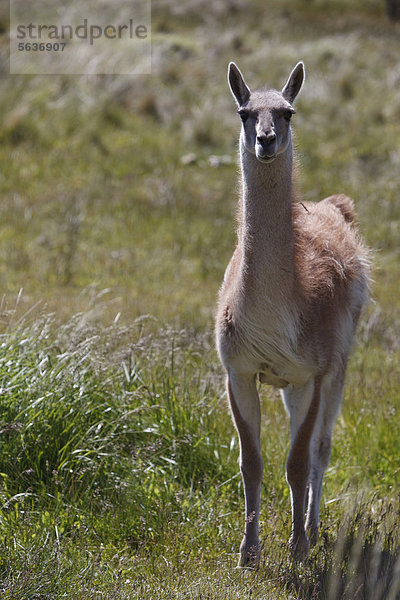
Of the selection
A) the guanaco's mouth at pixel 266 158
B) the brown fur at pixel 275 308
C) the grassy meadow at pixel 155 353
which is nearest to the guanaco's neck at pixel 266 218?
the brown fur at pixel 275 308

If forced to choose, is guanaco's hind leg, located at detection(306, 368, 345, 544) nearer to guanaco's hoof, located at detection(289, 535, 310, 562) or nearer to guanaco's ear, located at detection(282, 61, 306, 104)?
guanaco's hoof, located at detection(289, 535, 310, 562)

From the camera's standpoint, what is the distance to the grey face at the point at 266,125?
3.77m

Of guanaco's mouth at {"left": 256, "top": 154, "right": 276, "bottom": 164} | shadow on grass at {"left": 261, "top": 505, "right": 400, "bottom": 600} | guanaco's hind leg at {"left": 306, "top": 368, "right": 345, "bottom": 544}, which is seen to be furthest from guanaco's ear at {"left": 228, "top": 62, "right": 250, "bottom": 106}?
shadow on grass at {"left": 261, "top": 505, "right": 400, "bottom": 600}

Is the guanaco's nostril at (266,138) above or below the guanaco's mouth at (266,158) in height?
above

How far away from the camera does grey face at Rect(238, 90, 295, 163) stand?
377 centimetres

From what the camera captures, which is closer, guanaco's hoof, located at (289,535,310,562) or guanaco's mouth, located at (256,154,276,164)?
guanaco's mouth, located at (256,154,276,164)

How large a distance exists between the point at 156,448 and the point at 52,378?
0.73 metres

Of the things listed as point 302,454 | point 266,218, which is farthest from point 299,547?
point 266,218

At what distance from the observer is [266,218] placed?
4.06 m

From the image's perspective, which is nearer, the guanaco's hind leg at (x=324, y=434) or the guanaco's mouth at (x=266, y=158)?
the guanaco's mouth at (x=266, y=158)

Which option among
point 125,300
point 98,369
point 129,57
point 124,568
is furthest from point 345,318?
point 129,57

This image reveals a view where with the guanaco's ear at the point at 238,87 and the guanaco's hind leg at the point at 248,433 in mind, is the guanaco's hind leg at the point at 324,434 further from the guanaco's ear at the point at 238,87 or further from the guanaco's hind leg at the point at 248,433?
the guanaco's ear at the point at 238,87

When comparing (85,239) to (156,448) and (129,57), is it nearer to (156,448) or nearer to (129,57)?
(156,448)

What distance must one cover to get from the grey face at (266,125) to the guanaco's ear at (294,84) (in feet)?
0.53
